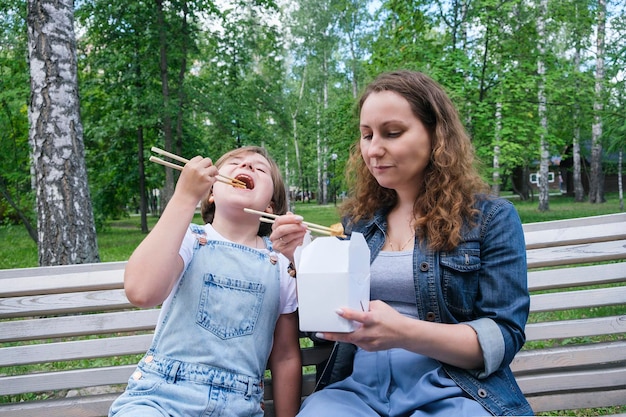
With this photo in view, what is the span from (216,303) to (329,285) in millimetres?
636

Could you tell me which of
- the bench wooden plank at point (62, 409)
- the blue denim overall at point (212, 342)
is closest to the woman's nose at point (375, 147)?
the blue denim overall at point (212, 342)

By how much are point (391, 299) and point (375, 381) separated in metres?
0.26

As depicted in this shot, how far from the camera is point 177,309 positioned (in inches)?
66.6

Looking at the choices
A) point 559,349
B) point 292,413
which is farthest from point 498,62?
point 292,413

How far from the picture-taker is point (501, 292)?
4.95 feet

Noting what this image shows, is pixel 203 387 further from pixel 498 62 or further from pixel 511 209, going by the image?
pixel 498 62

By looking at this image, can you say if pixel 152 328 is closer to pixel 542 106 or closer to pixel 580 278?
pixel 580 278

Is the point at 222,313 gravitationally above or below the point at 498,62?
below

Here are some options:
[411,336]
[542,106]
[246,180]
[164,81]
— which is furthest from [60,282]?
[542,106]

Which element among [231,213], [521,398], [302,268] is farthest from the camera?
[231,213]

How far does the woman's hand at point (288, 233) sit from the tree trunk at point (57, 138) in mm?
3657

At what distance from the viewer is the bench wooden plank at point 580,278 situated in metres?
2.12

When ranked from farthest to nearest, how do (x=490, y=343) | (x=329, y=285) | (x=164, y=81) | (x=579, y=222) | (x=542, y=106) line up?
(x=542, y=106)
(x=164, y=81)
(x=579, y=222)
(x=490, y=343)
(x=329, y=285)

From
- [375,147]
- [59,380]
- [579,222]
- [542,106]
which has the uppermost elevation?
[542,106]
